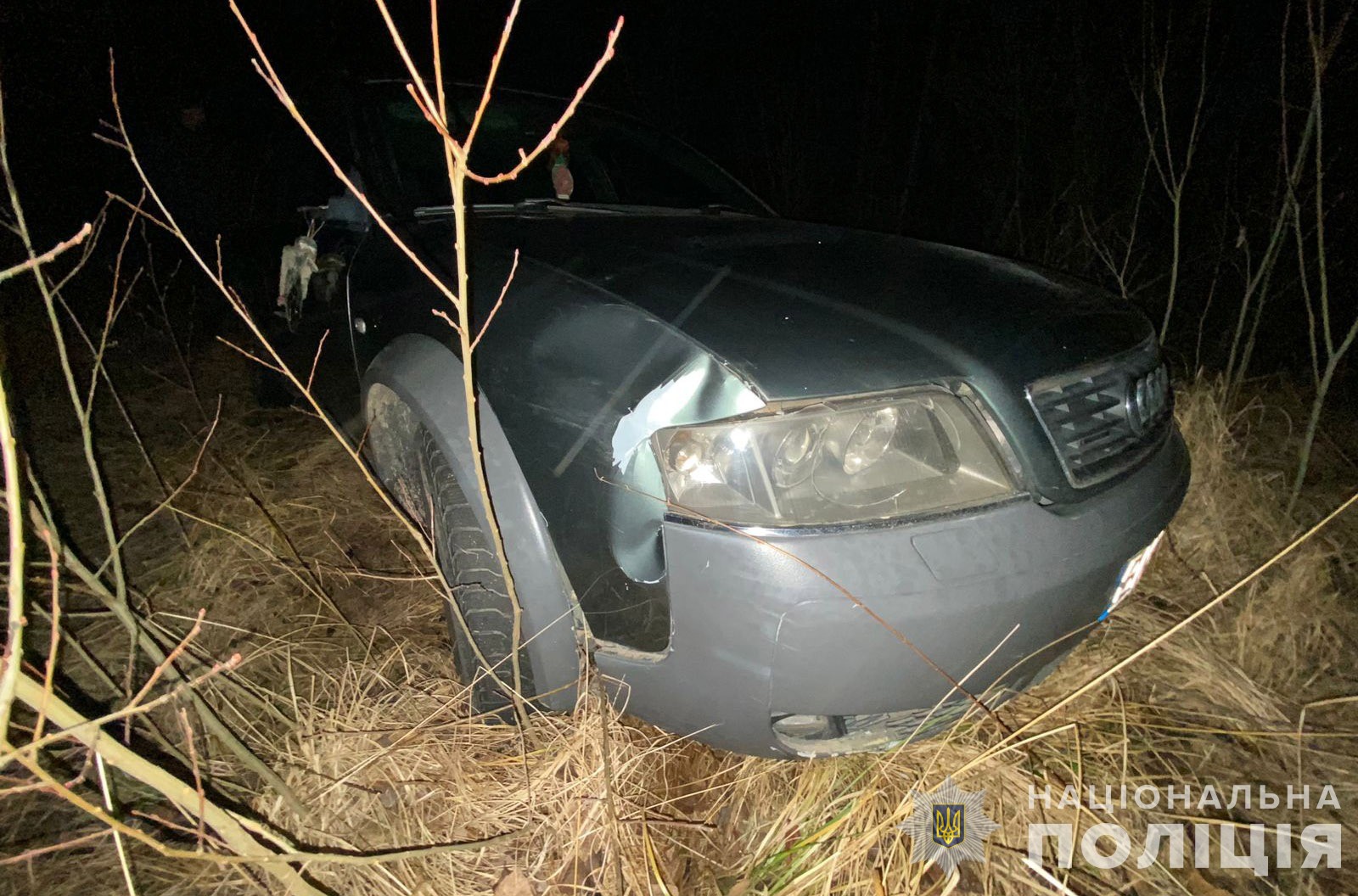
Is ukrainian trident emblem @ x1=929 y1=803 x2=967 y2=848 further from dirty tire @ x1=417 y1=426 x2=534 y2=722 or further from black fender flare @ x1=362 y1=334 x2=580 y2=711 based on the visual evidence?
dirty tire @ x1=417 y1=426 x2=534 y2=722

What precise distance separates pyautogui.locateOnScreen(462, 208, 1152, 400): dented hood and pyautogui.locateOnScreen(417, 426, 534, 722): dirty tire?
1.92 feet

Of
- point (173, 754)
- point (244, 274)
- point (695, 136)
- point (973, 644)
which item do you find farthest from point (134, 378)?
point (695, 136)

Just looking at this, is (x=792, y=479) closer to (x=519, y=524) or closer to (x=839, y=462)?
(x=839, y=462)

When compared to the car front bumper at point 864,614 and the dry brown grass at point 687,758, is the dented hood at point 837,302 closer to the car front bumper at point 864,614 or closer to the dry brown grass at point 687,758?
the car front bumper at point 864,614

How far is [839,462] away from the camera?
1.17 meters

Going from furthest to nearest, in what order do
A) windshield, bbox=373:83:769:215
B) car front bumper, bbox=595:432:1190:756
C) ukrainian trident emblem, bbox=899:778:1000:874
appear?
1. windshield, bbox=373:83:769:215
2. ukrainian trident emblem, bbox=899:778:1000:874
3. car front bumper, bbox=595:432:1190:756

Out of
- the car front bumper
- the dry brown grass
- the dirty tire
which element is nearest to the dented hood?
the car front bumper

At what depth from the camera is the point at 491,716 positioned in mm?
1606

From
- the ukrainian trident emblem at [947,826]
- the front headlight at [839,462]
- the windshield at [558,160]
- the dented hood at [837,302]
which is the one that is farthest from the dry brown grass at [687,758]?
the windshield at [558,160]

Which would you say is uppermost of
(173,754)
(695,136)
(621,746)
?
(695,136)

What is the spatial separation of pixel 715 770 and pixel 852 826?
1.09 ft

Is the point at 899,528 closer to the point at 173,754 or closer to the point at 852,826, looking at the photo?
the point at 852,826

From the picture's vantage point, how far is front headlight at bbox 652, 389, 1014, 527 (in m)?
1.13

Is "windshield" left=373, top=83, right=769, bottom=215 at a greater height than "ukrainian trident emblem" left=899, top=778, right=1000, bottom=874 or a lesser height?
greater
